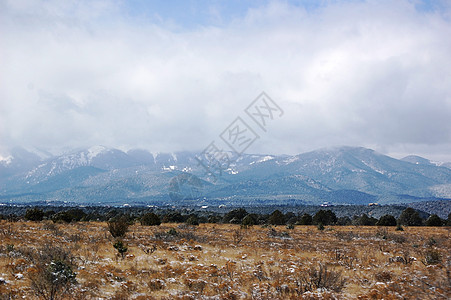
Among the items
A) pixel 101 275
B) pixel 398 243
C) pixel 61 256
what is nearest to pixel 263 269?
pixel 101 275

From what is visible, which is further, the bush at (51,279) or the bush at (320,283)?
the bush at (320,283)

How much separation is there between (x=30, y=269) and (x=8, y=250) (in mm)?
3733

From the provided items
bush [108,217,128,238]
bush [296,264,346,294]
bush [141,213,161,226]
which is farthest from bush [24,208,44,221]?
bush [296,264,346,294]

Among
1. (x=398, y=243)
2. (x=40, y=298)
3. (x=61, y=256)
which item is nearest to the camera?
(x=40, y=298)

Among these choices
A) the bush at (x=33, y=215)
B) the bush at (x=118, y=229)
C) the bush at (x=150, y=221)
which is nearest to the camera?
the bush at (x=118, y=229)

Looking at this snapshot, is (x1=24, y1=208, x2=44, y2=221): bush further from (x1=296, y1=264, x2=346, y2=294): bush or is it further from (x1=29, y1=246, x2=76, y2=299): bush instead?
(x1=296, y1=264, x2=346, y2=294): bush

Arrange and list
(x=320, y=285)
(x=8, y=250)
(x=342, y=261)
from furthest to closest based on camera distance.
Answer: (x=342, y=261), (x=8, y=250), (x=320, y=285)

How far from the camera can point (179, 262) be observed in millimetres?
14875

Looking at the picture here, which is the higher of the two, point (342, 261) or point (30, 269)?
point (30, 269)

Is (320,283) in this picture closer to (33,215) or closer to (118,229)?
(118,229)

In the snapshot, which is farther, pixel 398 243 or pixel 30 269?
pixel 398 243

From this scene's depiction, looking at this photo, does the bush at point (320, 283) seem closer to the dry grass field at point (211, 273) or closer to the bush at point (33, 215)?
the dry grass field at point (211, 273)

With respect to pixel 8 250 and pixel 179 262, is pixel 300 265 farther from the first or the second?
pixel 8 250

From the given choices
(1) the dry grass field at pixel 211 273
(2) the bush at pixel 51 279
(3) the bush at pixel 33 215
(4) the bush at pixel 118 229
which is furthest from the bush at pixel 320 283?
(3) the bush at pixel 33 215
